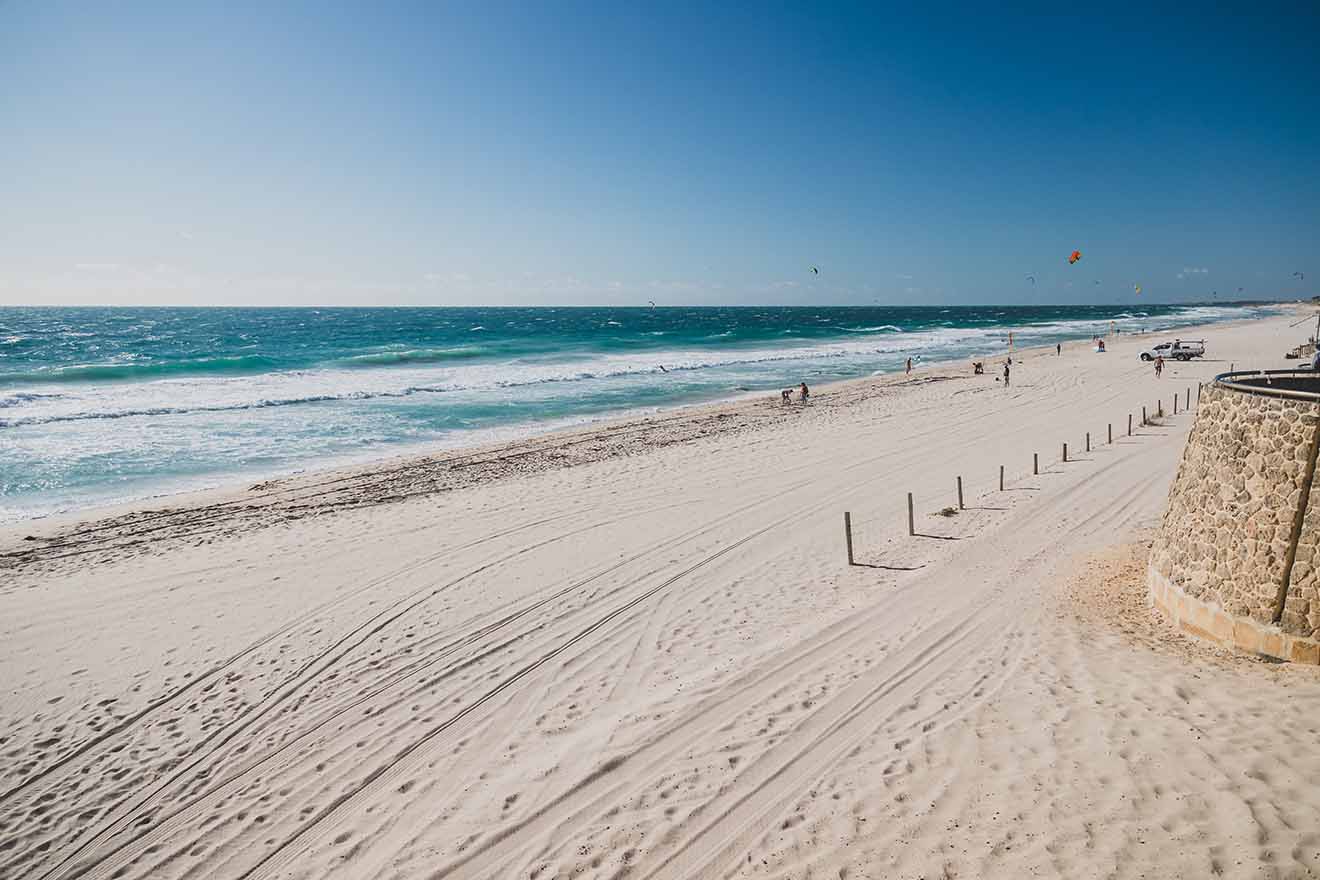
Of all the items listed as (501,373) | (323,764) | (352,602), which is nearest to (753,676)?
(323,764)

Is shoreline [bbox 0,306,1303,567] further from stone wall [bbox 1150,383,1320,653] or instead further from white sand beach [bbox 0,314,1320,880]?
stone wall [bbox 1150,383,1320,653]

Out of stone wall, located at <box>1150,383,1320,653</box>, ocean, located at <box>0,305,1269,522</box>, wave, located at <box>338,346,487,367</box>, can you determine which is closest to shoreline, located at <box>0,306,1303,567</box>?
ocean, located at <box>0,305,1269,522</box>

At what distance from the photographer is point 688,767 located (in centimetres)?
622

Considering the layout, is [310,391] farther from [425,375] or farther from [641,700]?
[641,700]

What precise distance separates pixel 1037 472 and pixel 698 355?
42676mm

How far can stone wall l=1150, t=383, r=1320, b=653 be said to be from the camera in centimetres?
641

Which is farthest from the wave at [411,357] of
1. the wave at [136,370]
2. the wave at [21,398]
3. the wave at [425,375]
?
the wave at [21,398]

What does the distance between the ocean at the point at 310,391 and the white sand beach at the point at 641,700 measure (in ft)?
22.4

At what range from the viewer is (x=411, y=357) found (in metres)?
53.3

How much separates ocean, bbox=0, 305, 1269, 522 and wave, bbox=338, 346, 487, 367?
0.67ft

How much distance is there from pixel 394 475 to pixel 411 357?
124ft

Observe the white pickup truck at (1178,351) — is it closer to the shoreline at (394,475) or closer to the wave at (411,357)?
the shoreline at (394,475)

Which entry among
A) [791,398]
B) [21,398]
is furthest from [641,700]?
[21,398]

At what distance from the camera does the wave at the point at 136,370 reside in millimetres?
40781
